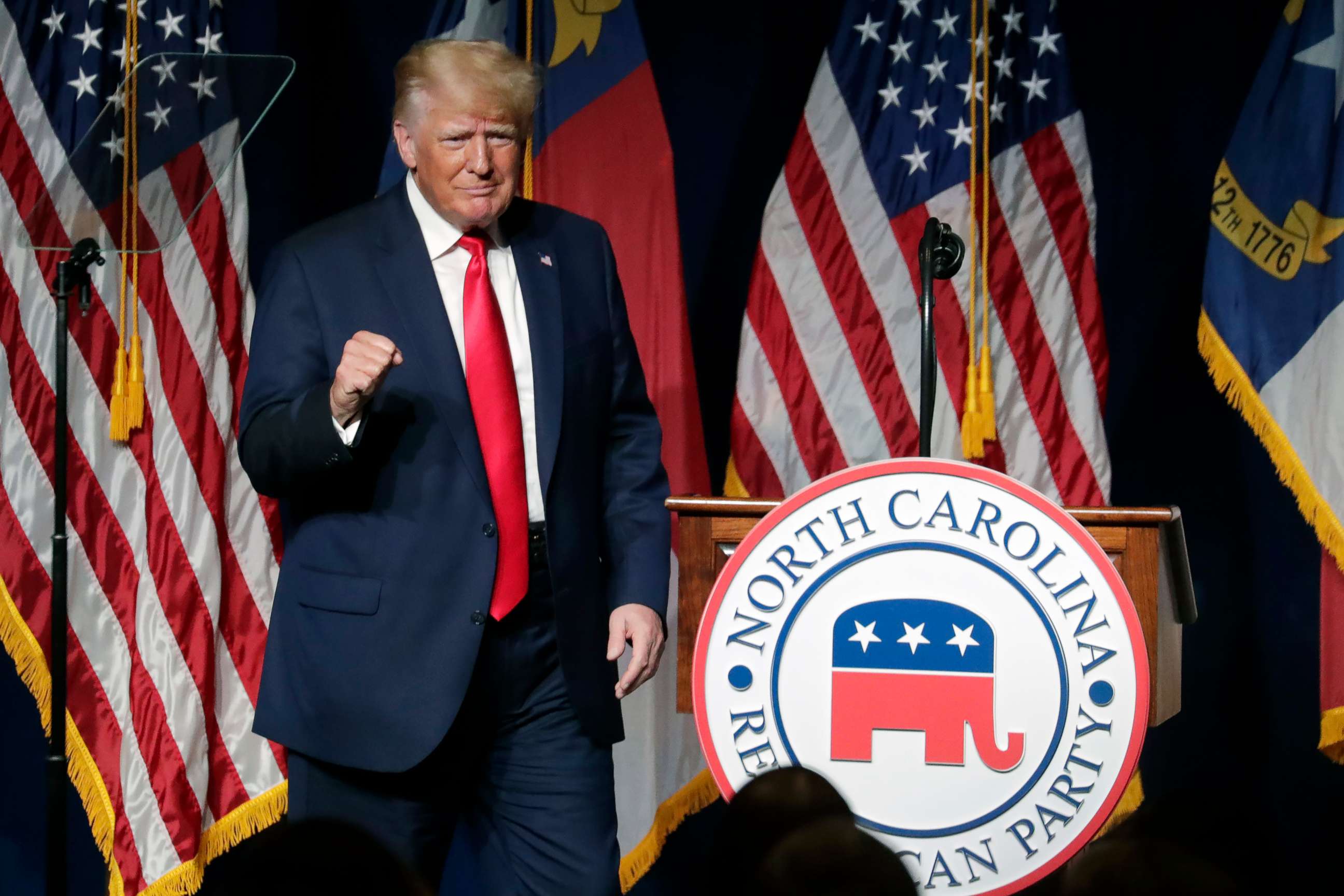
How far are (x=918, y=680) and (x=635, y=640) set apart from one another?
47 centimetres

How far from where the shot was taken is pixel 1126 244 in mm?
3617

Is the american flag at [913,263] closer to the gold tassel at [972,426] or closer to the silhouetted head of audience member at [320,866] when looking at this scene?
the gold tassel at [972,426]

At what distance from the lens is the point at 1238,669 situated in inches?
140

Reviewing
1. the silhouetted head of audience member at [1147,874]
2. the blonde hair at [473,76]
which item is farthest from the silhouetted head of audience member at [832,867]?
the blonde hair at [473,76]

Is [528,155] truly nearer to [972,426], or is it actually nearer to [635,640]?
[972,426]

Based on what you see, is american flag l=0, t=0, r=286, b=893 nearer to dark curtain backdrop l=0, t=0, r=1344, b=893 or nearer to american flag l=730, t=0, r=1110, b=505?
dark curtain backdrop l=0, t=0, r=1344, b=893

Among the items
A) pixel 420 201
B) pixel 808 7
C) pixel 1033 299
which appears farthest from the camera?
pixel 808 7

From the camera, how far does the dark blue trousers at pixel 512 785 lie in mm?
1903

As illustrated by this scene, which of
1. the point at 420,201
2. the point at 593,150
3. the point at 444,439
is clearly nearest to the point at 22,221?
the point at 593,150

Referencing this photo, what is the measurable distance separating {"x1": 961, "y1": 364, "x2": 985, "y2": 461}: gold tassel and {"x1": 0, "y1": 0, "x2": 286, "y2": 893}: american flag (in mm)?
1639

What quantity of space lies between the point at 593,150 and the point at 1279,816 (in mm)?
2259

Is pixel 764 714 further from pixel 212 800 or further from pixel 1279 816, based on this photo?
pixel 1279 816

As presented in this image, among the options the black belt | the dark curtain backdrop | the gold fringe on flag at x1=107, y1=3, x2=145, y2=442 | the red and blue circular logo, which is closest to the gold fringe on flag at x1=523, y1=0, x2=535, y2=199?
the dark curtain backdrop

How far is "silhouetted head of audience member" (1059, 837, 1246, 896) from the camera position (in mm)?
1007
